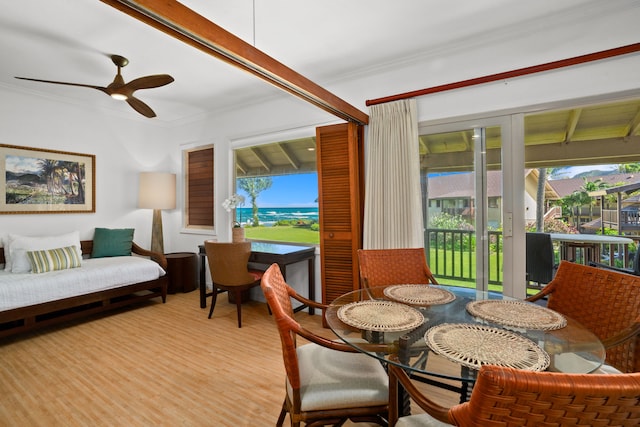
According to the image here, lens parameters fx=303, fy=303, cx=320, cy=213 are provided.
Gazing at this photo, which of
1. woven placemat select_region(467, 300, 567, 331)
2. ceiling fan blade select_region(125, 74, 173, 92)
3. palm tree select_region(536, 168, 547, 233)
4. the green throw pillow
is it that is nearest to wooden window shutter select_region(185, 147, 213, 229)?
the green throw pillow

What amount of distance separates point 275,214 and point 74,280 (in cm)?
230

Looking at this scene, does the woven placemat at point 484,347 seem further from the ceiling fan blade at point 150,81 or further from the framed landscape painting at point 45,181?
the framed landscape painting at point 45,181

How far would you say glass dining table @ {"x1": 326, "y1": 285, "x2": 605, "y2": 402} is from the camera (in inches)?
40.6

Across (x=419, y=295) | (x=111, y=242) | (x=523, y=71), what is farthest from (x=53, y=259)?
(x=523, y=71)

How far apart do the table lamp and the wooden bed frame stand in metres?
0.38

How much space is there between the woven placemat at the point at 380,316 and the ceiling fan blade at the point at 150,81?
242cm

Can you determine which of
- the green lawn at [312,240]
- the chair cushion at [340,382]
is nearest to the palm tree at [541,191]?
the green lawn at [312,240]

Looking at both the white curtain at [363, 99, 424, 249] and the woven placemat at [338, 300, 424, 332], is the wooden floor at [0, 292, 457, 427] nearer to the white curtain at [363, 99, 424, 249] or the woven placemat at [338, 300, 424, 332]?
the woven placemat at [338, 300, 424, 332]

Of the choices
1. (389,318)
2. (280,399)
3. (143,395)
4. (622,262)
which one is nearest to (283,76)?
(389,318)

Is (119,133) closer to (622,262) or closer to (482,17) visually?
(482,17)

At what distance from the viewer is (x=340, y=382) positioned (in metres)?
1.35

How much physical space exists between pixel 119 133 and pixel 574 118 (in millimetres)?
5418

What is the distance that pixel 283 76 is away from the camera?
1.92m

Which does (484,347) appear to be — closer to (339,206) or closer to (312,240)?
(339,206)
